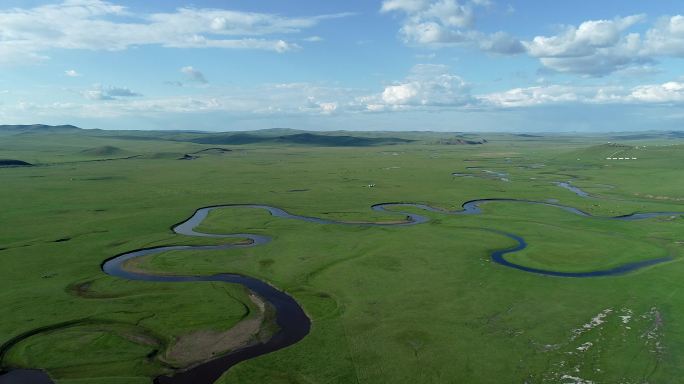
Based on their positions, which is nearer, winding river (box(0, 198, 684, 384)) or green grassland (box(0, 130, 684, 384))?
winding river (box(0, 198, 684, 384))

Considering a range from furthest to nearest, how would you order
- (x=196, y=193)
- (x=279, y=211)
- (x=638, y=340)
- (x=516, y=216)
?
1. (x=196, y=193)
2. (x=279, y=211)
3. (x=516, y=216)
4. (x=638, y=340)

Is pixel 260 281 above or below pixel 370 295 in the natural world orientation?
below

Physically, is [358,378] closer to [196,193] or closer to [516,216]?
[516,216]

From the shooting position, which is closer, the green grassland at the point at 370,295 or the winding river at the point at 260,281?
the winding river at the point at 260,281

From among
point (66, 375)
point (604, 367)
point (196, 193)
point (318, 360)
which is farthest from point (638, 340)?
point (196, 193)

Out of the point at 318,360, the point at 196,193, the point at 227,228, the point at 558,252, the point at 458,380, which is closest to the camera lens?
the point at 458,380

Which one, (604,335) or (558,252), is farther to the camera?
(558,252)

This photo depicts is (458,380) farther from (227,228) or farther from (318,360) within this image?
(227,228)

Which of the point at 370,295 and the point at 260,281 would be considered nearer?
the point at 370,295
